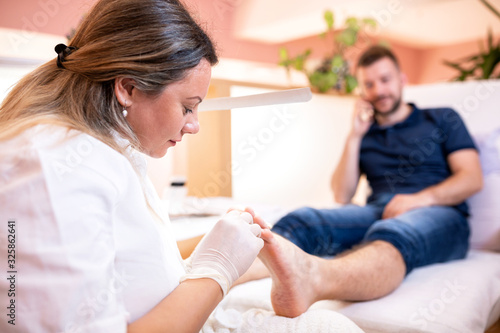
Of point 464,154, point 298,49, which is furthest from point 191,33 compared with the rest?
point 298,49

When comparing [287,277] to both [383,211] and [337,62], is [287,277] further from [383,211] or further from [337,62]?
[337,62]

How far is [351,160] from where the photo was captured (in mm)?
1772

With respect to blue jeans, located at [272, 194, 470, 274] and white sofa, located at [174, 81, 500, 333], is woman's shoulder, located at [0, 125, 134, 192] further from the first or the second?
blue jeans, located at [272, 194, 470, 274]

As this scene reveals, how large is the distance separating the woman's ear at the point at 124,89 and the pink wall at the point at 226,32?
18 cm

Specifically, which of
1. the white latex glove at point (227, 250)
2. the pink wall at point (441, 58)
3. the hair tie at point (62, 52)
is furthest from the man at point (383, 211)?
the pink wall at point (441, 58)

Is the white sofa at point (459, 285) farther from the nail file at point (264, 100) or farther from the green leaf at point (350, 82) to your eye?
the green leaf at point (350, 82)

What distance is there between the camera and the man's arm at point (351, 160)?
5.83 feet

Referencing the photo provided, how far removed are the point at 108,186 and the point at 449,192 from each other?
125cm

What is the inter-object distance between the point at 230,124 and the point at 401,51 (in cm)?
366

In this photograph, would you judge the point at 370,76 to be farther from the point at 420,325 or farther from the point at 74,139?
the point at 74,139

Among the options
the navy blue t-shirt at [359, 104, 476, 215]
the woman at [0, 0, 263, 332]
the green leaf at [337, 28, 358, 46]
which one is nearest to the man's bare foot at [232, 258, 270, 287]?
the woman at [0, 0, 263, 332]

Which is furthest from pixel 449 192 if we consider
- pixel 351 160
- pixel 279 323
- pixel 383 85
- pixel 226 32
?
pixel 226 32

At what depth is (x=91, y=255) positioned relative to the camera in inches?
19.7

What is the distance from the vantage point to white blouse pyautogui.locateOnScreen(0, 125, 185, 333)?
49cm
